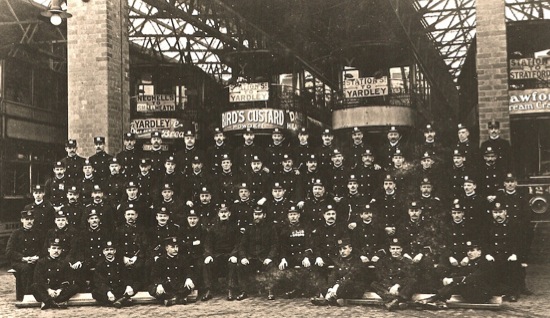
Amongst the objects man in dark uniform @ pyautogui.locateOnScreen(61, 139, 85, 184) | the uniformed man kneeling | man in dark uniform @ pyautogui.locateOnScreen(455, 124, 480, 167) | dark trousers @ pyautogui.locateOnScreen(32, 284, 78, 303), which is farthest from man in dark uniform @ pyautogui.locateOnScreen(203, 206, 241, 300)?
man in dark uniform @ pyautogui.locateOnScreen(455, 124, 480, 167)

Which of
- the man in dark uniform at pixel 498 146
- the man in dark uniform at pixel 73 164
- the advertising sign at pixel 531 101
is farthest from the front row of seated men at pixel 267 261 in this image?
the advertising sign at pixel 531 101

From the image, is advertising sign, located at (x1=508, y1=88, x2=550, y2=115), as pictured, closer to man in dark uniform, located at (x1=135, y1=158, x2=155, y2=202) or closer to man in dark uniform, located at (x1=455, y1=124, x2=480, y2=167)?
man in dark uniform, located at (x1=455, y1=124, x2=480, y2=167)

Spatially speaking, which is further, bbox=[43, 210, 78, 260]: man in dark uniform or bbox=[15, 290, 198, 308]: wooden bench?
bbox=[43, 210, 78, 260]: man in dark uniform

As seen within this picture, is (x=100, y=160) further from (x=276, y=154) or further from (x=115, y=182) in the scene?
(x=276, y=154)

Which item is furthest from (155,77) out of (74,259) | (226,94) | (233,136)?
(74,259)

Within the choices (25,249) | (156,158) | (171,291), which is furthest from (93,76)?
(171,291)

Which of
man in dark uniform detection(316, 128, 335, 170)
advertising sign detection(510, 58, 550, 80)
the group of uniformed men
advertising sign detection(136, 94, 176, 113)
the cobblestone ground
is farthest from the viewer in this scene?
advertising sign detection(136, 94, 176, 113)

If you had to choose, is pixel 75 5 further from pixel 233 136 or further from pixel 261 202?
pixel 233 136
